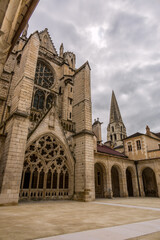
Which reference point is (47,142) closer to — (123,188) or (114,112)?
(123,188)

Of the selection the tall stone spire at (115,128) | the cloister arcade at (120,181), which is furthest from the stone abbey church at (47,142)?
the tall stone spire at (115,128)

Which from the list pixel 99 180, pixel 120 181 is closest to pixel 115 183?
pixel 120 181

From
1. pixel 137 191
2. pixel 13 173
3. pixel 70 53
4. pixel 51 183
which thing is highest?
pixel 70 53

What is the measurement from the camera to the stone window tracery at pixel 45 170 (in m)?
10.0

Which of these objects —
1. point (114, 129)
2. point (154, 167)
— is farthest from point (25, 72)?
point (114, 129)

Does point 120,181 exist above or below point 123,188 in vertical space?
above

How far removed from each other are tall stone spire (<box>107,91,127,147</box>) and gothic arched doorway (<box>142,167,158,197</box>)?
1147 inches

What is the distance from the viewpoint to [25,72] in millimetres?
10680

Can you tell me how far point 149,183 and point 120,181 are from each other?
5.72 m

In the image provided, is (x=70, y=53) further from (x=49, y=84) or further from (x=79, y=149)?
(x=79, y=149)

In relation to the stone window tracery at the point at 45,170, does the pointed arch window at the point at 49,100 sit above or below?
above

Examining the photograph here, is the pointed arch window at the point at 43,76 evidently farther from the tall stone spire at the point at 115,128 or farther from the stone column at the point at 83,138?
the tall stone spire at the point at 115,128

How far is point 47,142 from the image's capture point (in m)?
11.5

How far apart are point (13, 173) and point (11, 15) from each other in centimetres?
777
